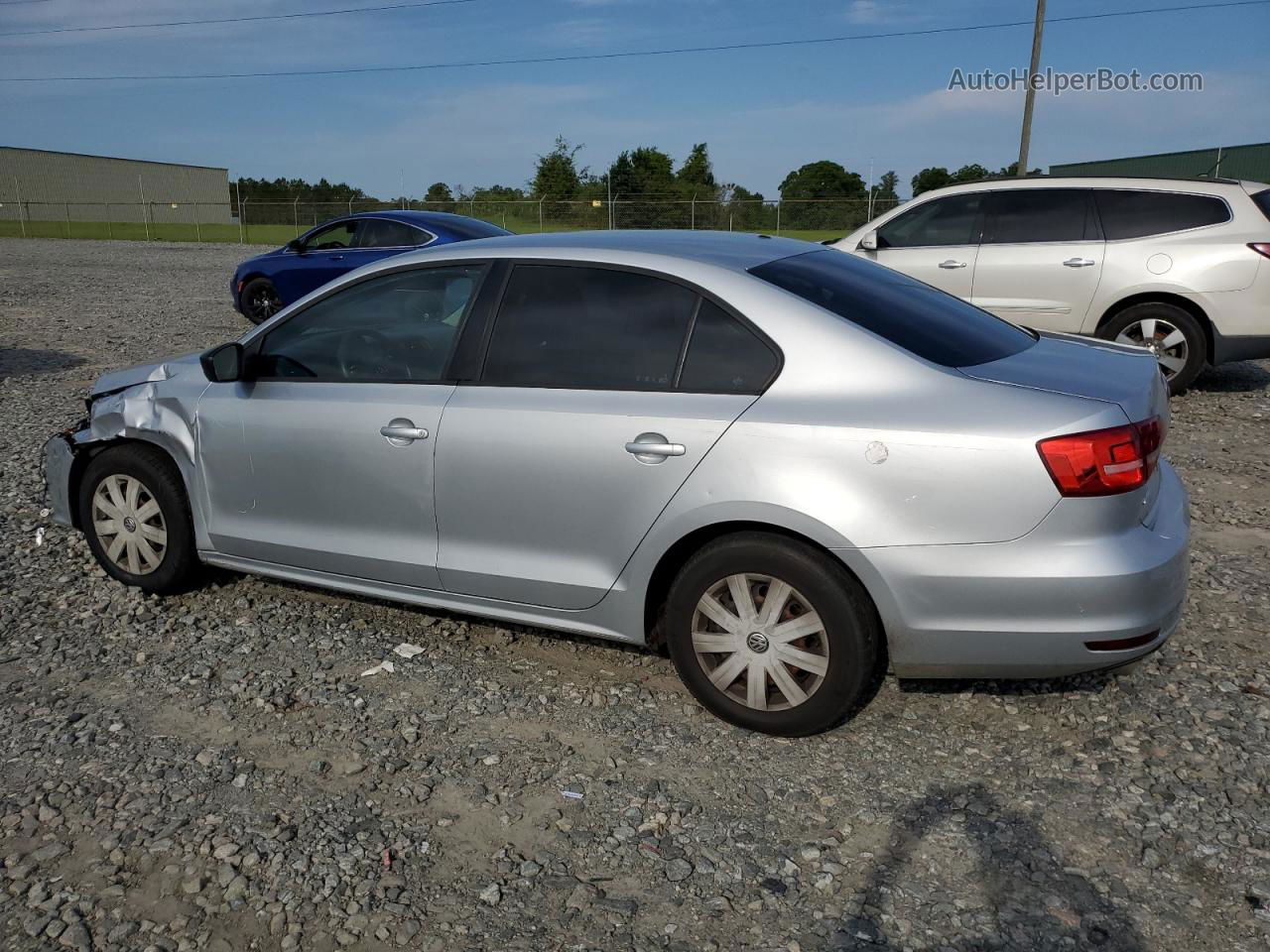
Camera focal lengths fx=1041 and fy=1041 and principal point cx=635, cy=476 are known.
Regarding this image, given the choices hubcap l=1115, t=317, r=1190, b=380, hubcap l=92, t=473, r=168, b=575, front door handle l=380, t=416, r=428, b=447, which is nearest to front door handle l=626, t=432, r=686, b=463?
front door handle l=380, t=416, r=428, b=447

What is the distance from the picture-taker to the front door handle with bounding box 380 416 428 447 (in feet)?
13.1

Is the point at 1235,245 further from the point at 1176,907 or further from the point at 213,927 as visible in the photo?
the point at 213,927

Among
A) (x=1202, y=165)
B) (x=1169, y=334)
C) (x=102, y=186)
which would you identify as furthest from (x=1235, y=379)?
(x=102, y=186)

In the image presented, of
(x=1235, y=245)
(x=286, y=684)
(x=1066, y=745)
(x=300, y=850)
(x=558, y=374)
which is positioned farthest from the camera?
(x=1235, y=245)

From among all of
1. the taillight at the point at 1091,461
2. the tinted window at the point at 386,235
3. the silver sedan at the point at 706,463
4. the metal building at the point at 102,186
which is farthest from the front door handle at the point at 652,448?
the metal building at the point at 102,186

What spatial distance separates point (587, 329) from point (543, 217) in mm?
39247

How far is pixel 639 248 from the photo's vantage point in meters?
3.95

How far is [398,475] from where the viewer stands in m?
4.07

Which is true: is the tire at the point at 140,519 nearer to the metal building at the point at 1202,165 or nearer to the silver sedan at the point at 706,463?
the silver sedan at the point at 706,463

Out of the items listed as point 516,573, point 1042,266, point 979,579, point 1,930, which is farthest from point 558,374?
point 1042,266

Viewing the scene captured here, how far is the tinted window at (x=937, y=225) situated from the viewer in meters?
9.81

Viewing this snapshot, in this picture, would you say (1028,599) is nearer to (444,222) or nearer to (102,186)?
(444,222)

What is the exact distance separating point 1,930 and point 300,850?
758 millimetres

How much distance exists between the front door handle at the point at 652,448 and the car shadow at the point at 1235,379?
806 cm
